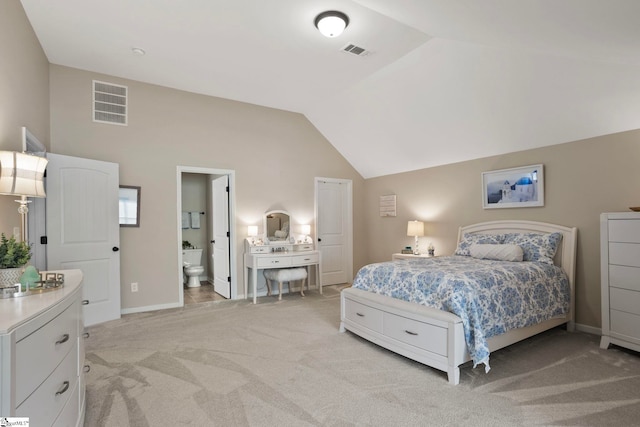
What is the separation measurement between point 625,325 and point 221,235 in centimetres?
501

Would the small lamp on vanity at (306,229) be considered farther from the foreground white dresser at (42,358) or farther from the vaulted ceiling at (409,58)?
the foreground white dresser at (42,358)

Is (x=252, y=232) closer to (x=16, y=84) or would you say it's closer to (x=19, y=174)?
(x=16, y=84)

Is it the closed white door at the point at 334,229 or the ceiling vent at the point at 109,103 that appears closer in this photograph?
the ceiling vent at the point at 109,103

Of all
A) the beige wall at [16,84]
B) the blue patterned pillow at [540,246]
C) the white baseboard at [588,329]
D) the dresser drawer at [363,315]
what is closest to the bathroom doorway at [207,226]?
the beige wall at [16,84]

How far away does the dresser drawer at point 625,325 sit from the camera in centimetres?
286

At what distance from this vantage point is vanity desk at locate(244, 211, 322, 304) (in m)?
4.92

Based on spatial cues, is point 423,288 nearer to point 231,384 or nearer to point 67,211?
point 231,384

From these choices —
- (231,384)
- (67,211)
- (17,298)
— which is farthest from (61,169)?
(231,384)

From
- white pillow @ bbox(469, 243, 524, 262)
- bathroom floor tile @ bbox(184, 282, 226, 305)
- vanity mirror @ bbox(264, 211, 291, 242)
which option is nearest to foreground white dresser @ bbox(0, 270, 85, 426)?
bathroom floor tile @ bbox(184, 282, 226, 305)

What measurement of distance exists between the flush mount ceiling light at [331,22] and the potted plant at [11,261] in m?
2.71

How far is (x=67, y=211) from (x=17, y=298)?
2.75m

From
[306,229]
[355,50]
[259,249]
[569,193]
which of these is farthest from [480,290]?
[306,229]

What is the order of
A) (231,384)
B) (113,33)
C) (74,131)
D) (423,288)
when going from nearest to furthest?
(231,384)
(423,288)
(113,33)
(74,131)

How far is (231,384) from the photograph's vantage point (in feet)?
8.09
